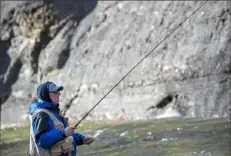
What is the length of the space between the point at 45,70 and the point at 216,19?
7.99 m

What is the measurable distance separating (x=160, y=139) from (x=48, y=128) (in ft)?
18.9

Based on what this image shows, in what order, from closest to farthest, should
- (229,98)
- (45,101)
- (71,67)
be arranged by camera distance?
(45,101) → (229,98) → (71,67)

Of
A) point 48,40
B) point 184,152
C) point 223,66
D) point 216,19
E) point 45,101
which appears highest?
point 48,40

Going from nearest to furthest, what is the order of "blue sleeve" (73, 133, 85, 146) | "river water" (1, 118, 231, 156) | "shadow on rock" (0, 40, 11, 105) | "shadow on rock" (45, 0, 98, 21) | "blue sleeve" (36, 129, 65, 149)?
"blue sleeve" (36, 129, 65, 149), "blue sleeve" (73, 133, 85, 146), "river water" (1, 118, 231, 156), "shadow on rock" (0, 40, 11, 105), "shadow on rock" (45, 0, 98, 21)

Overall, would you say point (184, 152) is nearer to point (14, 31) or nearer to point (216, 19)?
point (216, 19)

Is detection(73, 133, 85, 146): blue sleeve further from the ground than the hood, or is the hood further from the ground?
the hood

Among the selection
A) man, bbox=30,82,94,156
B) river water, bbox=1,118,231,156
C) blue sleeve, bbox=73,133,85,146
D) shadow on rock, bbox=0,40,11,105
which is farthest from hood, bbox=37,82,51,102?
shadow on rock, bbox=0,40,11,105

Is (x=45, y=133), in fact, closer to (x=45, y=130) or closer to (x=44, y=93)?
(x=45, y=130)

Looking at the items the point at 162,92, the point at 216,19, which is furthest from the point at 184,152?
the point at 216,19

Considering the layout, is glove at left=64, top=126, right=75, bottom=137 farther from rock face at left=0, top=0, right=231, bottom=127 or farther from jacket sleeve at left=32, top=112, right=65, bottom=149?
rock face at left=0, top=0, right=231, bottom=127

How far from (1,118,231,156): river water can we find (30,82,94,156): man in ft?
12.2

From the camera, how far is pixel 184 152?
9367mm

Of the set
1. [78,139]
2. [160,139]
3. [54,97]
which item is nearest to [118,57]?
[160,139]

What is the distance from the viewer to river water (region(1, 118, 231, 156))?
962 centimetres
